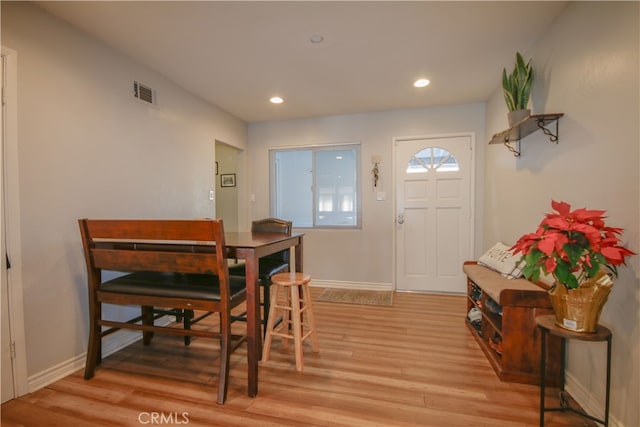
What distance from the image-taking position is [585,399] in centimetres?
155

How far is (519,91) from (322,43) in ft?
4.81

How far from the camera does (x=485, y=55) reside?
2.37 m

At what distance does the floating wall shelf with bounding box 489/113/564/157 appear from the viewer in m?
1.81

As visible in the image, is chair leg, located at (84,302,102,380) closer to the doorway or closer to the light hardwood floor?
the light hardwood floor

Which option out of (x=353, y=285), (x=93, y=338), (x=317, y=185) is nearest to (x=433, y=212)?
(x=353, y=285)

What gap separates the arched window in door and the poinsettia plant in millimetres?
2476

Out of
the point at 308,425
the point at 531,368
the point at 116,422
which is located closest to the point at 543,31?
the point at 531,368

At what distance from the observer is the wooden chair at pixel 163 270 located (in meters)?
1.53

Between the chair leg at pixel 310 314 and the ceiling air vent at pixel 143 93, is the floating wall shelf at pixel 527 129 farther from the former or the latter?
the ceiling air vent at pixel 143 93

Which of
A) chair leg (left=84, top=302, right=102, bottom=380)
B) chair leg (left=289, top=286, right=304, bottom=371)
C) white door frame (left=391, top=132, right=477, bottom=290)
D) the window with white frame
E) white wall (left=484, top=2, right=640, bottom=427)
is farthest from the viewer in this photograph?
the window with white frame

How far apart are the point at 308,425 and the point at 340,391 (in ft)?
1.04

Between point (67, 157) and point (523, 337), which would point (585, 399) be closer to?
point (523, 337)

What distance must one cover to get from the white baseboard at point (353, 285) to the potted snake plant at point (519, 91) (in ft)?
7.69

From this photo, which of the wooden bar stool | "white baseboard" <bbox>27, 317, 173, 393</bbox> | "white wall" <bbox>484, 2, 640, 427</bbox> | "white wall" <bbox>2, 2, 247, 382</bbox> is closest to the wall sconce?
"white wall" <bbox>484, 2, 640, 427</bbox>
